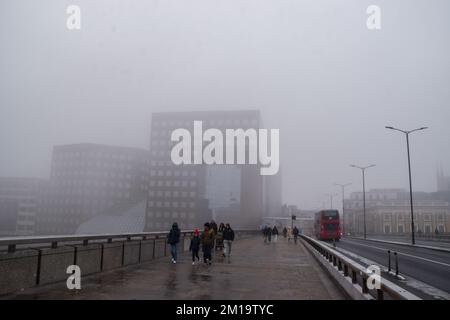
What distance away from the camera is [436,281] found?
44.0ft

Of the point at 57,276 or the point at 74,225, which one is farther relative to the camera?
the point at 74,225

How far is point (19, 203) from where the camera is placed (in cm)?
14262

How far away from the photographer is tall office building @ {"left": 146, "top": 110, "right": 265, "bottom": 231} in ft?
432

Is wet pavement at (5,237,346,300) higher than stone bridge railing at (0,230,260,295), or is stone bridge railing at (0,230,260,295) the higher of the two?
stone bridge railing at (0,230,260,295)

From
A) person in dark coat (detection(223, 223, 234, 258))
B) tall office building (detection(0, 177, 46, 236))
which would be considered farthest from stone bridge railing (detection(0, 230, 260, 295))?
tall office building (detection(0, 177, 46, 236))

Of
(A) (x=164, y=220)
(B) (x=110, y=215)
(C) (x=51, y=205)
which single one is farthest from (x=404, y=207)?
(C) (x=51, y=205)

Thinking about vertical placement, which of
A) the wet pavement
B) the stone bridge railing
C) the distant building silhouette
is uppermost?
the distant building silhouette

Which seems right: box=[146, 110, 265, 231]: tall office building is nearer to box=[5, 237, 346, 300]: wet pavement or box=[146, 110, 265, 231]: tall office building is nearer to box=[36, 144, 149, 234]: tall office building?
box=[36, 144, 149, 234]: tall office building

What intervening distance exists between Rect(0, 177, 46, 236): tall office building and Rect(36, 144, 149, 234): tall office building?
3986mm

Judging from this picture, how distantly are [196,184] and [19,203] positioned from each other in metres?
64.2
